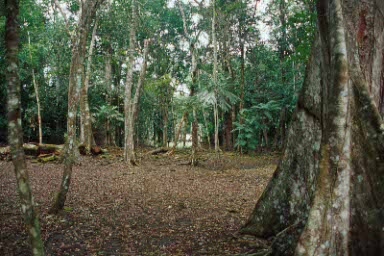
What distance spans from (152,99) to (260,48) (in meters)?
10.0

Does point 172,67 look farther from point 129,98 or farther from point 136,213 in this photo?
point 136,213

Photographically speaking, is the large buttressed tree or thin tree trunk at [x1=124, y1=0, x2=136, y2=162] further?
thin tree trunk at [x1=124, y1=0, x2=136, y2=162]

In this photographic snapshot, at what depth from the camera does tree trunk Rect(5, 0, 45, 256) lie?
10.7 feet

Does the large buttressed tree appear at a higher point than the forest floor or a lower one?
higher

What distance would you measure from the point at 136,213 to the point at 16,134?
Answer: 3603mm

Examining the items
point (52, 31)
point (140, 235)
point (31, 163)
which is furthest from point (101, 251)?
point (52, 31)

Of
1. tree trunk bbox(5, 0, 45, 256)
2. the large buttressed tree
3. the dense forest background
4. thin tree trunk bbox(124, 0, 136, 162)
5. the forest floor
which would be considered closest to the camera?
the large buttressed tree

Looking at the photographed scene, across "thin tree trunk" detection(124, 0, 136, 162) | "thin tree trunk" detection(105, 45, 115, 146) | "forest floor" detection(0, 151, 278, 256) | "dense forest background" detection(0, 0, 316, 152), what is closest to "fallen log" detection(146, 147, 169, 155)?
"dense forest background" detection(0, 0, 316, 152)

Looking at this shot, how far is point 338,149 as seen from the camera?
2.97 metres

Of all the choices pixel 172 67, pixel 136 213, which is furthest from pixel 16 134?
pixel 172 67

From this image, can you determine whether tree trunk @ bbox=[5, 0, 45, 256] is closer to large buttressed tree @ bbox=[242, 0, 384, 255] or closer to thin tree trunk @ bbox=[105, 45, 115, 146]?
large buttressed tree @ bbox=[242, 0, 384, 255]

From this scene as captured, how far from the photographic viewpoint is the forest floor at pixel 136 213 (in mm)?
4570

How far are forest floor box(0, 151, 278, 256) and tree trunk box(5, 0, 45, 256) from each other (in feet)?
4.08

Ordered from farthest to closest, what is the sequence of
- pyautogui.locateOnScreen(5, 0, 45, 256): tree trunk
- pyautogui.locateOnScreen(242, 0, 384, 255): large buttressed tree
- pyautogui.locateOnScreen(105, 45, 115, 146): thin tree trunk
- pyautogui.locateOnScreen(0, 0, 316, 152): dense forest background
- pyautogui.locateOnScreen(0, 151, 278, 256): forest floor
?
pyautogui.locateOnScreen(105, 45, 115, 146): thin tree trunk
pyautogui.locateOnScreen(0, 0, 316, 152): dense forest background
pyautogui.locateOnScreen(0, 151, 278, 256): forest floor
pyautogui.locateOnScreen(5, 0, 45, 256): tree trunk
pyautogui.locateOnScreen(242, 0, 384, 255): large buttressed tree
